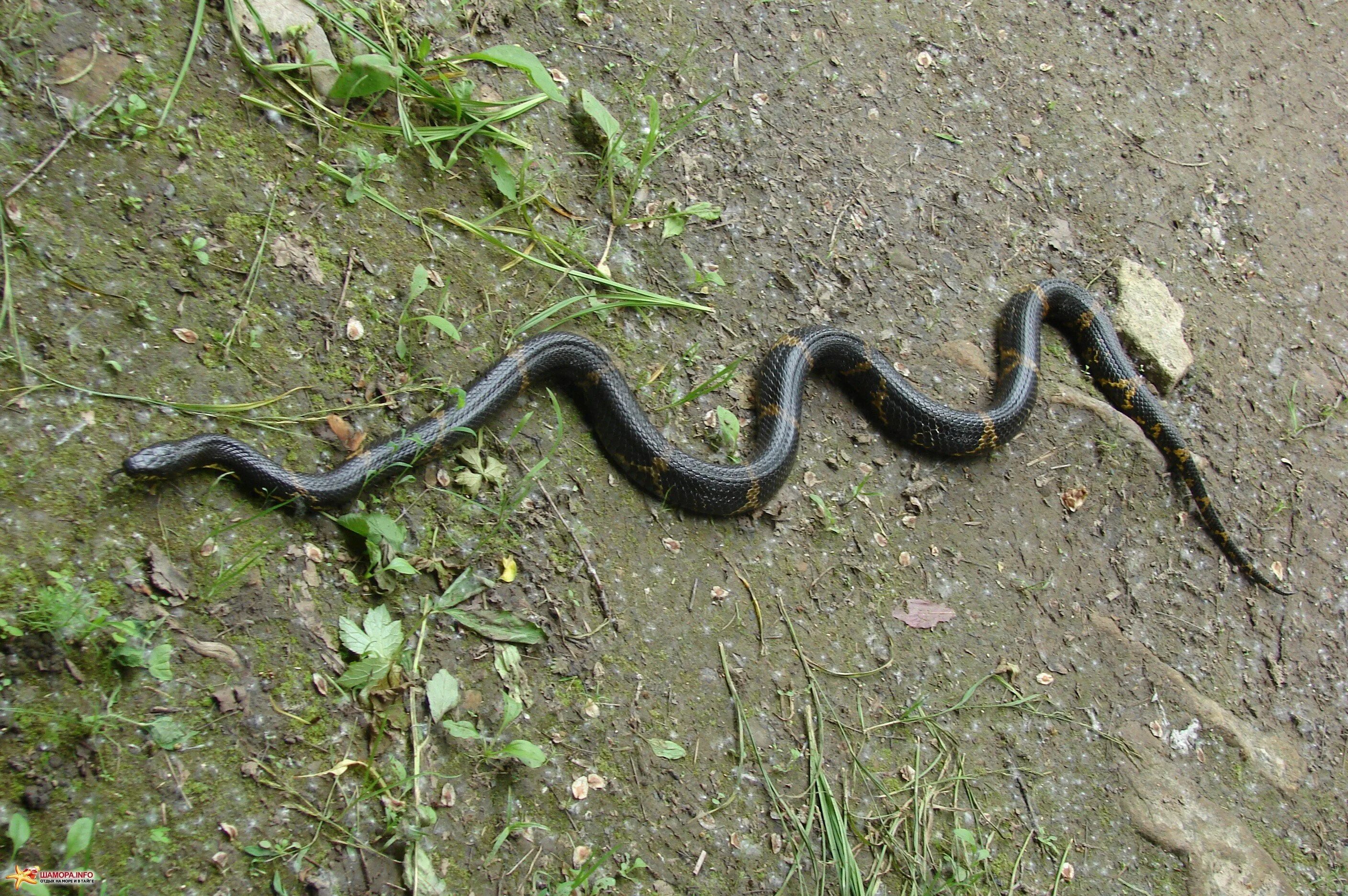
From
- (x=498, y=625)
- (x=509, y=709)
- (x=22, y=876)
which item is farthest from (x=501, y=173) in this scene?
(x=22, y=876)

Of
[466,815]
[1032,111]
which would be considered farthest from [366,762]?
[1032,111]

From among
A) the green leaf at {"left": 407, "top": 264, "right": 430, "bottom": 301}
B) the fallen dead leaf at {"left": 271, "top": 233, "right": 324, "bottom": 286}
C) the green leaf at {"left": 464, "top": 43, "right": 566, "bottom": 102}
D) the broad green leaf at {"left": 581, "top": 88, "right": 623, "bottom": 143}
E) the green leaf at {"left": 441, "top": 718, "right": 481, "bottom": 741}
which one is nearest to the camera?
the green leaf at {"left": 441, "top": 718, "right": 481, "bottom": 741}

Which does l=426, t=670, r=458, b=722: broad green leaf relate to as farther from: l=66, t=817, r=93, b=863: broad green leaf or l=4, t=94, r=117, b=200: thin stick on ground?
l=4, t=94, r=117, b=200: thin stick on ground

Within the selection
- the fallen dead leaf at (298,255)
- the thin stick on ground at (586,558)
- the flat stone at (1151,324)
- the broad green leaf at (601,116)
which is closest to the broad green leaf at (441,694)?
the thin stick on ground at (586,558)

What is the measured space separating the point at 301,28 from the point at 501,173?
3.81 ft

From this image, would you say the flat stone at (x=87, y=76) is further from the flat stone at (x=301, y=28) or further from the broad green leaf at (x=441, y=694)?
the broad green leaf at (x=441, y=694)

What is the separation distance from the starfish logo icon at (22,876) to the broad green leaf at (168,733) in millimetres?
458

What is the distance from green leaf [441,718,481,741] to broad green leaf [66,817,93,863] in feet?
3.78

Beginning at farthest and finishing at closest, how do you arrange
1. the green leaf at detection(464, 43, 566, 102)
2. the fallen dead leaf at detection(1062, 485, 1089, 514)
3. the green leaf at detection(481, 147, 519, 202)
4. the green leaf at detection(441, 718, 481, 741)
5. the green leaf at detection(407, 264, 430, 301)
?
the fallen dead leaf at detection(1062, 485, 1089, 514), the green leaf at detection(481, 147, 519, 202), the green leaf at detection(464, 43, 566, 102), the green leaf at detection(407, 264, 430, 301), the green leaf at detection(441, 718, 481, 741)

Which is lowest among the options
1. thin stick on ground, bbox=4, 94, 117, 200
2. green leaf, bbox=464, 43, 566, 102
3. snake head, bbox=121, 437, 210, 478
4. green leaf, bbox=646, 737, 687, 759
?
green leaf, bbox=646, 737, 687, 759

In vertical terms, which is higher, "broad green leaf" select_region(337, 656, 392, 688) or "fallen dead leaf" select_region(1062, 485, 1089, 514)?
"fallen dead leaf" select_region(1062, 485, 1089, 514)

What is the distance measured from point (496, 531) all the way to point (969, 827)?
2794 mm

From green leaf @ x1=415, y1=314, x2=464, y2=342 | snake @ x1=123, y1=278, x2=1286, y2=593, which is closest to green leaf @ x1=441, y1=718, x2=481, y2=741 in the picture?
snake @ x1=123, y1=278, x2=1286, y2=593

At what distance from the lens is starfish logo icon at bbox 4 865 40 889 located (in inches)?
93.9
